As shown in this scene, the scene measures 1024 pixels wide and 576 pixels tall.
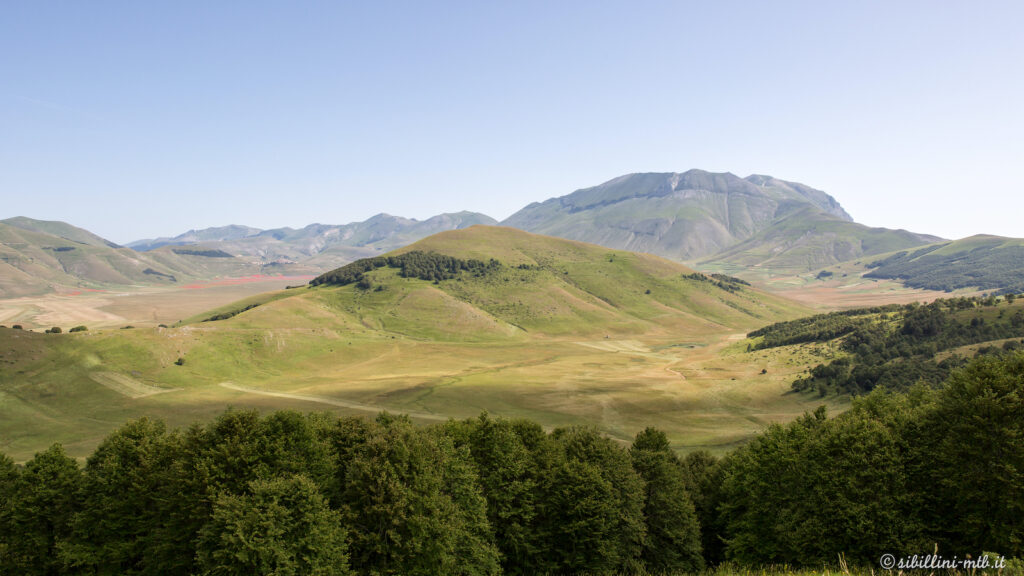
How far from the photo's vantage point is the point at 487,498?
39.3 metres

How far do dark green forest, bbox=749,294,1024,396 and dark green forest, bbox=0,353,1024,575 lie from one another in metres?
81.2

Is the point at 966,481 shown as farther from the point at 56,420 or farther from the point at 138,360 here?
the point at 138,360

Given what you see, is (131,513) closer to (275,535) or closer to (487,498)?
(275,535)

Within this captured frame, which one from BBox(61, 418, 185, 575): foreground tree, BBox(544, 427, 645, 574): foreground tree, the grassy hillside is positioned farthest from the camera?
the grassy hillside

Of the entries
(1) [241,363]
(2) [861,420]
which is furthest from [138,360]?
(2) [861,420]

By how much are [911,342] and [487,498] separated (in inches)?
5582

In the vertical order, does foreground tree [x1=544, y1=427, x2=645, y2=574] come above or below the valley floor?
above

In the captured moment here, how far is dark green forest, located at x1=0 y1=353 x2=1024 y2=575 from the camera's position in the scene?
96.6 ft

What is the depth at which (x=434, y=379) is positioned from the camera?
497 feet

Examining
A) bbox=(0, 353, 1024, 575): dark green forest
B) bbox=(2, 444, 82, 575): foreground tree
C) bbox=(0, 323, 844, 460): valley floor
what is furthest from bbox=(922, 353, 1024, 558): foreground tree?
bbox=(0, 323, 844, 460): valley floor

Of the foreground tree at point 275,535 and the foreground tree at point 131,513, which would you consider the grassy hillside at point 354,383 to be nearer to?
the foreground tree at point 131,513

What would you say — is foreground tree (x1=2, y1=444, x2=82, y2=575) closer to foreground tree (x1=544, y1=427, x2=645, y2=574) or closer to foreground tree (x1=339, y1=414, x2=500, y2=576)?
foreground tree (x1=339, y1=414, x2=500, y2=576)

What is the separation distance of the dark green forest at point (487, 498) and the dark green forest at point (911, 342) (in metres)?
81.2

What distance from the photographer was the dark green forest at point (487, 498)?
2944 centimetres
